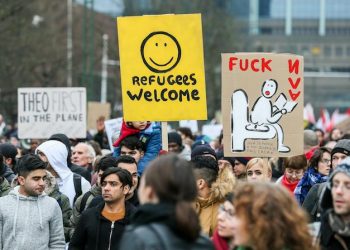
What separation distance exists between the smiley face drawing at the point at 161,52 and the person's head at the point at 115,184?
65.7 inches

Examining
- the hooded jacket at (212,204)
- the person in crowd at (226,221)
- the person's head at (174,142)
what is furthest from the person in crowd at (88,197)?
the person's head at (174,142)

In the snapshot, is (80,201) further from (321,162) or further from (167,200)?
(167,200)

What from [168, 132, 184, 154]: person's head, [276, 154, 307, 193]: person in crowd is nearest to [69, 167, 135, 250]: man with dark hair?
[276, 154, 307, 193]: person in crowd

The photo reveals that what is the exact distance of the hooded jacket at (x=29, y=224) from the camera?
30.9 ft

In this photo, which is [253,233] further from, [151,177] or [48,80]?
[48,80]

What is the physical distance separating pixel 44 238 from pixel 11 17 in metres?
22.7

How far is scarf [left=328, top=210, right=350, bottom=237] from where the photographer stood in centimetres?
681

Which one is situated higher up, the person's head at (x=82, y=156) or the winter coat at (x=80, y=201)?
the person's head at (x=82, y=156)

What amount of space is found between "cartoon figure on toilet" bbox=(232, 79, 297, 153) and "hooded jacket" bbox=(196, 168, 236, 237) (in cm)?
170

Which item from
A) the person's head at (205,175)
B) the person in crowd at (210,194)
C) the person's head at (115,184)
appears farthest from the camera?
the person's head at (115,184)

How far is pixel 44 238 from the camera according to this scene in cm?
947

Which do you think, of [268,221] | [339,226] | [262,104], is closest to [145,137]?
[262,104]

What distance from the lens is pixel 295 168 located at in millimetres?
11469

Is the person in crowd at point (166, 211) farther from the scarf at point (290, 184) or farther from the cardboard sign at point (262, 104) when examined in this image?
the scarf at point (290, 184)
